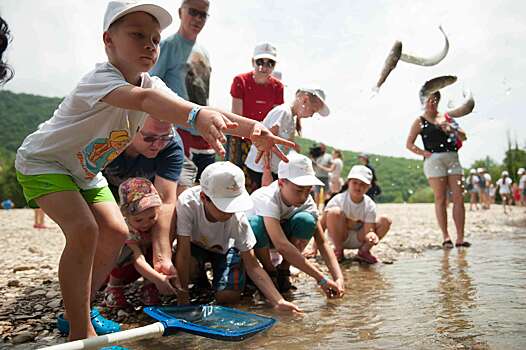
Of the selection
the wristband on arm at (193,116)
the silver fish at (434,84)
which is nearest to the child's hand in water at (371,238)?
the silver fish at (434,84)

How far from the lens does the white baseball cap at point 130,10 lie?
2.27m

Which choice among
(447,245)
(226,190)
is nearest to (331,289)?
(226,190)

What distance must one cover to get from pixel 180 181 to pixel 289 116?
1147 millimetres

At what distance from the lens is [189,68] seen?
4.51m

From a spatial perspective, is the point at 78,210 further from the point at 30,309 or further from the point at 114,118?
the point at 30,309

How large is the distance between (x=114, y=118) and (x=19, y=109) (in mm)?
94561

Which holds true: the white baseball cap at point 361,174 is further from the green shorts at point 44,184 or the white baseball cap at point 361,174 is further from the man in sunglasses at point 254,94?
the green shorts at point 44,184

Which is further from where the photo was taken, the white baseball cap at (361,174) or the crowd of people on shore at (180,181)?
the white baseball cap at (361,174)

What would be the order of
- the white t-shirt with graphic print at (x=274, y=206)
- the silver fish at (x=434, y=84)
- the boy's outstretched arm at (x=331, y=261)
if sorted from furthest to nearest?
the silver fish at (x=434, y=84), the white t-shirt with graphic print at (x=274, y=206), the boy's outstretched arm at (x=331, y=261)

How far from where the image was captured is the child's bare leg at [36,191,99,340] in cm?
232

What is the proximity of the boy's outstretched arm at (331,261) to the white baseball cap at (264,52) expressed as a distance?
1.88m

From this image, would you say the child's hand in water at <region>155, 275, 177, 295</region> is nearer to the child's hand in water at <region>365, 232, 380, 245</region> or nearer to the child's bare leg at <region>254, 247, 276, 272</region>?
the child's bare leg at <region>254, 247, 276, 272</region>

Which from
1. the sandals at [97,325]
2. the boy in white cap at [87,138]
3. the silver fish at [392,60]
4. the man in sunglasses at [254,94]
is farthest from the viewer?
the silver fish at [392,60]

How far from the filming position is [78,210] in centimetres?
238
